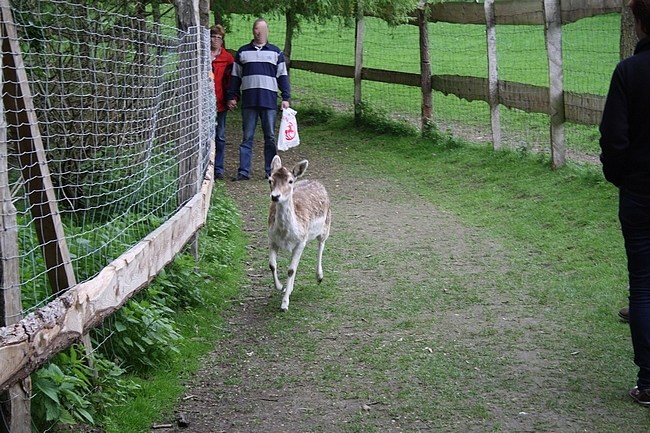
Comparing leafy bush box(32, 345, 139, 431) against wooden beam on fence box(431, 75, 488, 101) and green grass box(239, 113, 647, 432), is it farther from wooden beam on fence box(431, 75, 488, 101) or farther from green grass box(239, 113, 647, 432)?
wooden beam on fence box(431, 75, 488, 101)

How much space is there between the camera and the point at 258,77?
1416 centimetres

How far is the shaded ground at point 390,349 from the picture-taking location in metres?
5.71

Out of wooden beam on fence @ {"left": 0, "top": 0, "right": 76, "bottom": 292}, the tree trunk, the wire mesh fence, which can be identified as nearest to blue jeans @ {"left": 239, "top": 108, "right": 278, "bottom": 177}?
the tree trunk

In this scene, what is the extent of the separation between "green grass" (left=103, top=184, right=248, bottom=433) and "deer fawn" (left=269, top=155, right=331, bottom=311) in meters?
0.57

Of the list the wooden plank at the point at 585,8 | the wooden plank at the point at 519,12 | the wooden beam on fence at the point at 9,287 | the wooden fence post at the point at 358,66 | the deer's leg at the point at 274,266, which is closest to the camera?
Answer: the wooden beam on fence at the point at 9,287

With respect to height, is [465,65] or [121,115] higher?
[121,115]

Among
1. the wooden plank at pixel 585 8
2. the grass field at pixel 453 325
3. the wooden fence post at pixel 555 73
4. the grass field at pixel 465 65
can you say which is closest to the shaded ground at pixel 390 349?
the grass field at pixel 453 325

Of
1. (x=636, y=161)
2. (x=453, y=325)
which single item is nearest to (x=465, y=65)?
(x=453, y=325)

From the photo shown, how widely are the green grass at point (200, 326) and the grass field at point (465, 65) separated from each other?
594 cm

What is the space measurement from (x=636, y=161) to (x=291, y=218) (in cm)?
343

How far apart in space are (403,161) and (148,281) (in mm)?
9965

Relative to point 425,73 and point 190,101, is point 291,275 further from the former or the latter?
point 425,73

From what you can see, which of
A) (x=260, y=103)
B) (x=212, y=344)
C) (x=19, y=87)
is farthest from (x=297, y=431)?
(x=260, y=103)

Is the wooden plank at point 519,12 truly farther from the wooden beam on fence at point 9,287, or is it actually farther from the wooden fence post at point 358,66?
the wooden beam on fence at point 9,287
